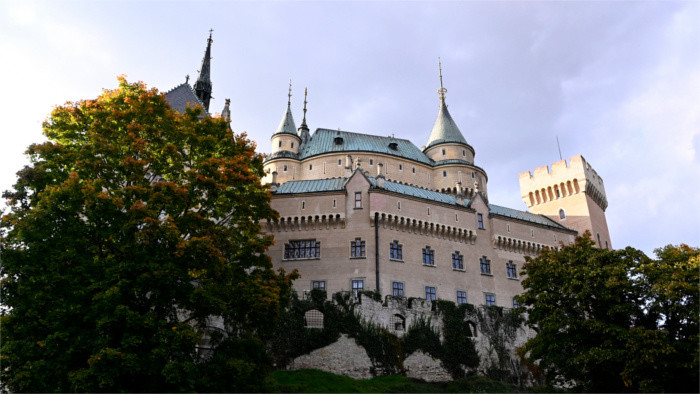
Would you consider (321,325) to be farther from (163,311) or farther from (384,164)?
(384,164)

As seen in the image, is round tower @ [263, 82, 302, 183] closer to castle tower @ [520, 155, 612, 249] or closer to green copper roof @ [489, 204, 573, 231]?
green copper roof @ [489, 204, 573, 231]

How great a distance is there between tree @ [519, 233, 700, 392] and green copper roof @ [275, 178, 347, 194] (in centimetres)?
2058

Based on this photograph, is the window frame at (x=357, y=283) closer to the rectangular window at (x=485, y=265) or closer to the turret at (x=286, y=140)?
the rectangular window at (x=485, y=265)

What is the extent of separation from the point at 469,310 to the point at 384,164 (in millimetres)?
21764

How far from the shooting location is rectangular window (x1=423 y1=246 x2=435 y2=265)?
40781 millimetres

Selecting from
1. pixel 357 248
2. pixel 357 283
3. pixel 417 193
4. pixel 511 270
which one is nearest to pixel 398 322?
pixel 357 283

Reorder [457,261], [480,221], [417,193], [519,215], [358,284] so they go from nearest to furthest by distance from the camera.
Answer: [358,284]
[457,261]
[417,193]
[480,221]
[519,215]

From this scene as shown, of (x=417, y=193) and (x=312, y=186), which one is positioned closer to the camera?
(x=312, y=186)

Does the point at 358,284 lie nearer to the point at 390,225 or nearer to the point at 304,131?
the point at 390,225

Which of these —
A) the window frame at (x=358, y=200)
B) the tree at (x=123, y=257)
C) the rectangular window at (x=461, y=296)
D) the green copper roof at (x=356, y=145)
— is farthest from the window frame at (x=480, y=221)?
the tree at (x=123, y=257)

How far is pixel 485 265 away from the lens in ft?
143

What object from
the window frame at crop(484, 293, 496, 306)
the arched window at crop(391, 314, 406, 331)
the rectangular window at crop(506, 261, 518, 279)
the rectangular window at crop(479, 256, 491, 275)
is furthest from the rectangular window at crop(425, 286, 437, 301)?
the rectangular window at crop(506, 261, 518, 279)

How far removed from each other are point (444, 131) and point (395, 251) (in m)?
23.0

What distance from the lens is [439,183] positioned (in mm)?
53969
